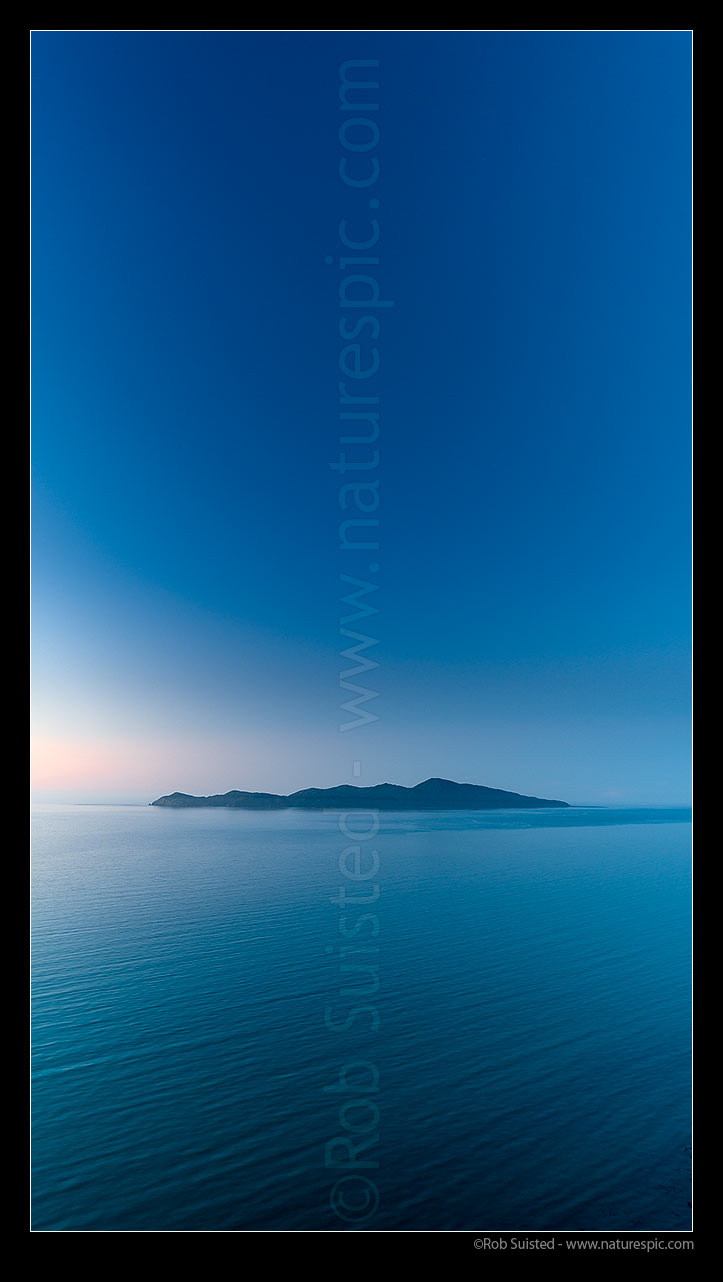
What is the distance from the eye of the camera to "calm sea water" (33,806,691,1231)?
590 cm

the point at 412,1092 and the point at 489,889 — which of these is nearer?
the point at 412,1092

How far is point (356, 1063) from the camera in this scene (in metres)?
8.39

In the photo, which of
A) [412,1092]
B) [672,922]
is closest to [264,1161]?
[412,1092]

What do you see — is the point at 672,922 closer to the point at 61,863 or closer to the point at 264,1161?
the point at 264,1161

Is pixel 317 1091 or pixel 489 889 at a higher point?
pixel 317 1091

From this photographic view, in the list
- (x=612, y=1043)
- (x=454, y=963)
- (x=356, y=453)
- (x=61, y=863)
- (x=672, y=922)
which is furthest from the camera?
(x=61, y=863)

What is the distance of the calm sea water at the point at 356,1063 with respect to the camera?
5.90 m
